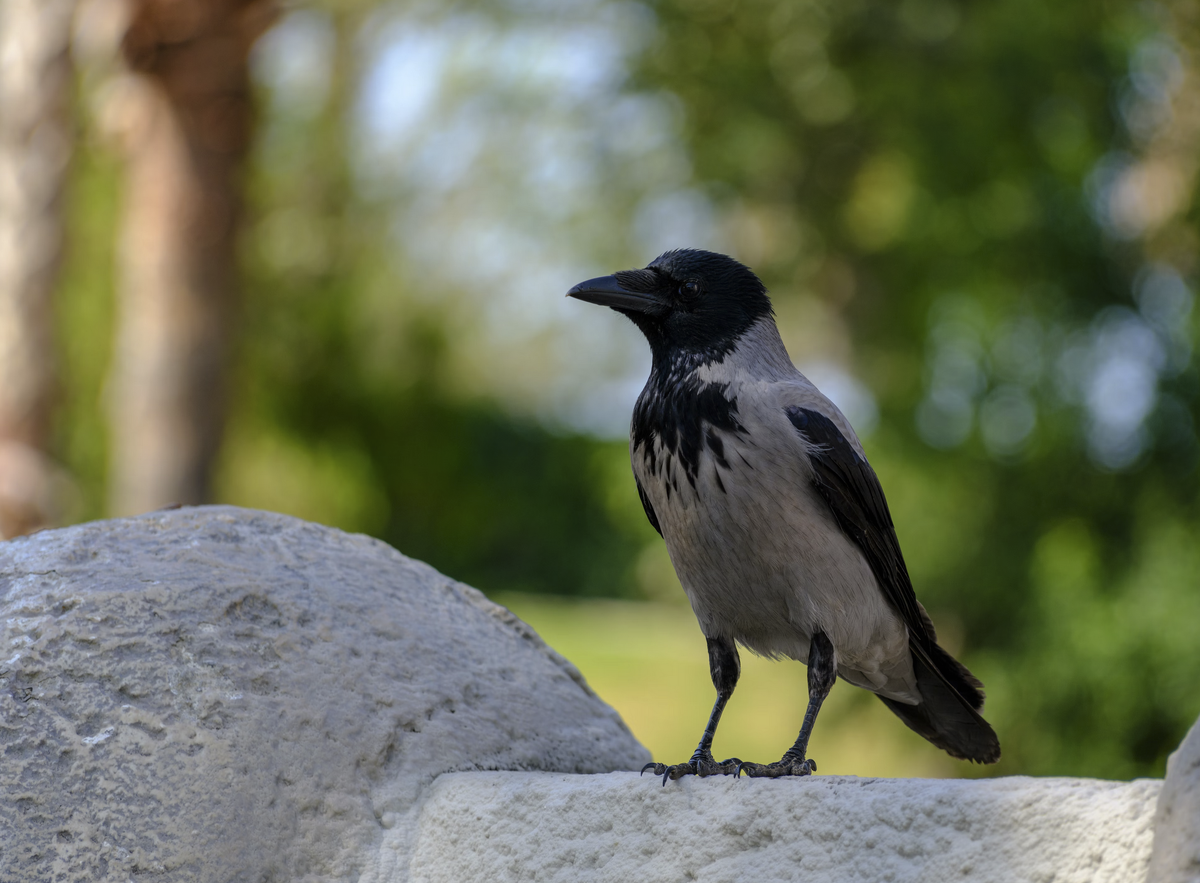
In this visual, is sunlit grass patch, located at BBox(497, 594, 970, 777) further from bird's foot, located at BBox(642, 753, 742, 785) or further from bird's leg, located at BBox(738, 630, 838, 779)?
bird's foot, located at BBox(642, 753, 742, 785)

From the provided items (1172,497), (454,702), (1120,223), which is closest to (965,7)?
(1120,223)

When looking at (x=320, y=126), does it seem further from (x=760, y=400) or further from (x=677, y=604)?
(x=760, y=400)

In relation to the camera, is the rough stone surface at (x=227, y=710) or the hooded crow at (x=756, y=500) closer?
the rough stone surface at (x=227, y=710)

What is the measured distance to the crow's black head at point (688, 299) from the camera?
3.32 m

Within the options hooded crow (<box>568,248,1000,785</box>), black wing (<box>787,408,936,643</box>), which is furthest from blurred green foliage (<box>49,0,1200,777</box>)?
black wing (<box>787,408,936,643</box>)

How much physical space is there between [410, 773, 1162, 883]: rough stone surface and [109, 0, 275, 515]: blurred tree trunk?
6551 millimetres

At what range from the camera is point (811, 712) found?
301cm

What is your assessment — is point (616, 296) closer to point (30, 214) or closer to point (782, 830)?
point (782, 830)

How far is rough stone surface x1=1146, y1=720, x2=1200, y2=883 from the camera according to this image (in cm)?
198

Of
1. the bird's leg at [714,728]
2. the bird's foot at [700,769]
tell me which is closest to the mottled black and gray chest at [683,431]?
the bird's leg at [714,728]

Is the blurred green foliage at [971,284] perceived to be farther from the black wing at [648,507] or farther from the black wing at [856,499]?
the black wing at [648,507]

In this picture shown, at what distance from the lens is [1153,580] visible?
705 centimetres

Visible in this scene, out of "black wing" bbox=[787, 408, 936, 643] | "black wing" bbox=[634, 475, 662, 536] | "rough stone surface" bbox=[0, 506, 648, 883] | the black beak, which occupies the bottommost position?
"rough stone surface" bbox=[0, 506, 648, 883]

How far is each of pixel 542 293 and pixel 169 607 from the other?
1199 centimetres
